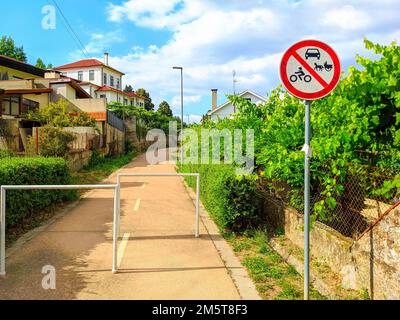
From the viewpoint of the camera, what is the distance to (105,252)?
573 cm

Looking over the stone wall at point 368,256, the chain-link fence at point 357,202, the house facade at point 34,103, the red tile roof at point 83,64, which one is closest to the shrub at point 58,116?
the house facade at point 34,103

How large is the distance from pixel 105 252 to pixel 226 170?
9.87 feet

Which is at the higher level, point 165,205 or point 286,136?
point 286,136

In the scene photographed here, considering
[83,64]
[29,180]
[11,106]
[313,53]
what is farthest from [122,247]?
[83,64]

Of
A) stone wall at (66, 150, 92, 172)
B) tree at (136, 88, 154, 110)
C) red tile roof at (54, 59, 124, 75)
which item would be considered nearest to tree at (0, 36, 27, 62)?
red tile roof at (54, 59, 124, 75)

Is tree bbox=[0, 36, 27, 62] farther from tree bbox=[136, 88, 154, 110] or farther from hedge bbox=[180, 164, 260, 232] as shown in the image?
hedge bbox=[180, 164, 260, 232]

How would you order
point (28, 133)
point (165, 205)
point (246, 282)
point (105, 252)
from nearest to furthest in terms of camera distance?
point (246, 282) → point (105, 252) → point (165, 205) → point (28, 133)

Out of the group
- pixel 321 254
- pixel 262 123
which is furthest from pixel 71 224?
pixel 321 254

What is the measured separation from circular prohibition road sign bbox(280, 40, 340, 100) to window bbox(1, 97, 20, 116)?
2305cm

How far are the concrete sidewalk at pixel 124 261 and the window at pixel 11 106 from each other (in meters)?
17.2

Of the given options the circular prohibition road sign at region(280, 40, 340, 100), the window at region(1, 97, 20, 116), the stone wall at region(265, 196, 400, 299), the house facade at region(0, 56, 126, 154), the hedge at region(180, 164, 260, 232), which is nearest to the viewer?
the stone wall at region(265, 196, 400, 299)

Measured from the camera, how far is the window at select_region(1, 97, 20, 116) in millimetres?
22455

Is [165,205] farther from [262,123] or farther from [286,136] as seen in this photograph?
[286,136]
